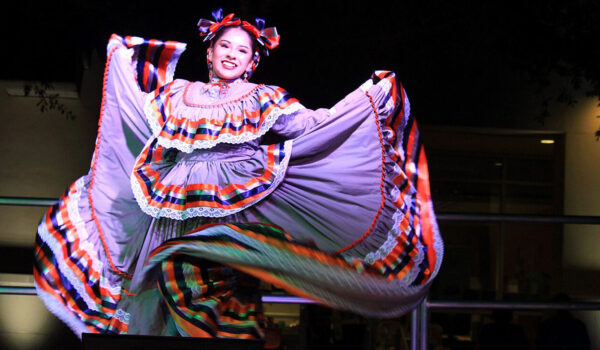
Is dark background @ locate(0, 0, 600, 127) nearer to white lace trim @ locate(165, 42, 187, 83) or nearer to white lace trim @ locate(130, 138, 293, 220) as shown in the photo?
white lace trim @ locate(165, 42, 187, 83)

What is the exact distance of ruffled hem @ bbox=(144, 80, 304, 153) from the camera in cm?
208

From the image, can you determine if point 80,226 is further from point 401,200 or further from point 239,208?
point 401,200

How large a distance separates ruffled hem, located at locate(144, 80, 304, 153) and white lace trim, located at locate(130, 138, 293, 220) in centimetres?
12

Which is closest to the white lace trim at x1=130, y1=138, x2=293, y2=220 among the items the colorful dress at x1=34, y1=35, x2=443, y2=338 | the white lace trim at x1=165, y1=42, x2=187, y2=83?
the colorful dress at x1=34, y1=35, x2=443, y2=338

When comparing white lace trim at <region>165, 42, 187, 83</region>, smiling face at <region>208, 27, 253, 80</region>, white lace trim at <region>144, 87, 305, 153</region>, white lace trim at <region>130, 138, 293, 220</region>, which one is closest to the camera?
white lace trim at <region>130, 138, 293, 220</region>

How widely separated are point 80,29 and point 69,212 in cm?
107

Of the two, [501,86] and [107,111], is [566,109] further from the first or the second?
[107,111]

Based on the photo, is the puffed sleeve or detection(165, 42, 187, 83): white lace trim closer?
the puffed sleeve

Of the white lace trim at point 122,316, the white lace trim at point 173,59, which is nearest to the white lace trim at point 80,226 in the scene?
the white lace trim at point 122,316

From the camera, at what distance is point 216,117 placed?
2119mm

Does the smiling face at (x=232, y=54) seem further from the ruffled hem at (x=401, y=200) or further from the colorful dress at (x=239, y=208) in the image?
the ruffled hem at (x=401, y=200)

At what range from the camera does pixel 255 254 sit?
1.77m

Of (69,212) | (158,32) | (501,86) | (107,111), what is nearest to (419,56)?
(501,86)

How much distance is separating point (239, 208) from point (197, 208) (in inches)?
4.8
